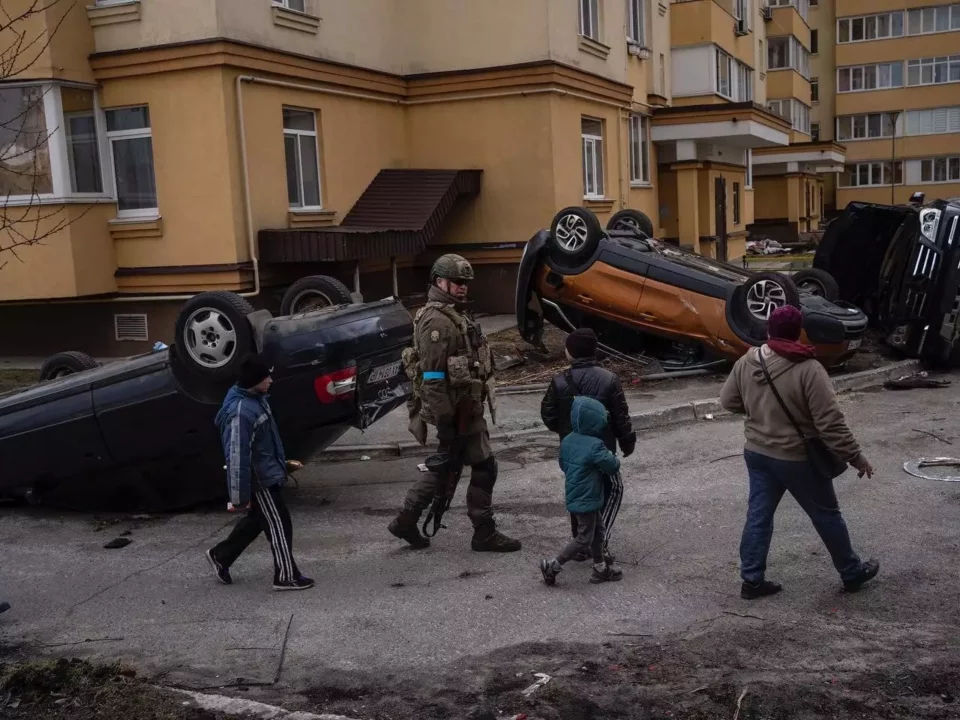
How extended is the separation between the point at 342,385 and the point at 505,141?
459 inches

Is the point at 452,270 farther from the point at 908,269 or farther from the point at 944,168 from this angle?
the point at 944,168

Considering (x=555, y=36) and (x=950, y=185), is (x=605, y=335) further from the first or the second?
(x=950, y=185)

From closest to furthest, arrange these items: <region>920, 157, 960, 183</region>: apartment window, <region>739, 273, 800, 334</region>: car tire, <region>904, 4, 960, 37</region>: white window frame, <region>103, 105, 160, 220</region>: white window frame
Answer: <region>739, 273, 800, 334</region>: car tire
<region>103, 105, 160, 220</region>: white window frame
<region>904, 4, 960, 37</region>: white window frame
<region>920, 157, 960, 183</region>: apartment window

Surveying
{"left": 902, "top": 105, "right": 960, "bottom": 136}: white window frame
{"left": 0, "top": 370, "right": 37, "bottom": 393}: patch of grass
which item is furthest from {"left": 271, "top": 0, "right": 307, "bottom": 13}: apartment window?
{"left": 902, "top": 105, "right": 960, "bottom": 136}: white window frame

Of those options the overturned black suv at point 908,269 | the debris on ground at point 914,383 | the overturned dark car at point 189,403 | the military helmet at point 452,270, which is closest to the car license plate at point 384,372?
the overturned dark car at point 189,403

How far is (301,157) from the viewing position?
15.9 metres

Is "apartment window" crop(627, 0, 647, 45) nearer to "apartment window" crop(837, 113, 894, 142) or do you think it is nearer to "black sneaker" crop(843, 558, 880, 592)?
"black sneaker" crop(843, 558, 880, 592)

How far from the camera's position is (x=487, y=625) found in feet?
17.2

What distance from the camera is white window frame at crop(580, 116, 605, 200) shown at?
19516 millimetres

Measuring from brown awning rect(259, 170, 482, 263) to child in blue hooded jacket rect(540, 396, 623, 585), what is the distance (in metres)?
9.34

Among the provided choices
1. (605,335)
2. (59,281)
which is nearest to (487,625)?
(605,335)

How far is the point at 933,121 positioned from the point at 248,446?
54.3 meters

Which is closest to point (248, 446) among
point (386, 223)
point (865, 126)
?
point (386, 223)

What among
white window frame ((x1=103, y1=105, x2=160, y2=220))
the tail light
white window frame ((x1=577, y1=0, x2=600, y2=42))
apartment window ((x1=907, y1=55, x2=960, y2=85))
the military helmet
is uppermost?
apartment window ((x1=907, y1=55, x2=960, y2=85))
